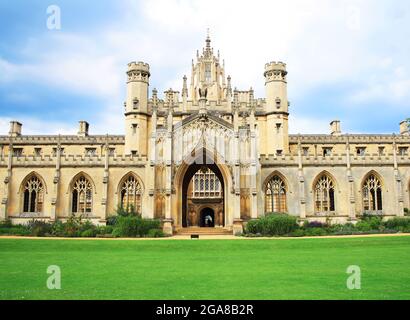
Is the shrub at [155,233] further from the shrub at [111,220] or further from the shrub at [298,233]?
the shrub at [298,233]

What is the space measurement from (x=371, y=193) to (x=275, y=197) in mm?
9666

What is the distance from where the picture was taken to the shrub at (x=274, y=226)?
3123 cm

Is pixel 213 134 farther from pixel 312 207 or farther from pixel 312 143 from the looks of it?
pixel 312 143

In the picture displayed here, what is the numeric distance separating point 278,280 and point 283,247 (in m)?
11.3

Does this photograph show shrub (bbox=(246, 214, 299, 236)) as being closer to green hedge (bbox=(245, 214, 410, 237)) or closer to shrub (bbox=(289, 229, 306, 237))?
green hedge (bbox=(245, 214, 410, 237))

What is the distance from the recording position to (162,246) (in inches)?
877

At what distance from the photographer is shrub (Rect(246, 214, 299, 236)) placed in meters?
31.2

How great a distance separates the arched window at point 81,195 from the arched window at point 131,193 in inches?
129

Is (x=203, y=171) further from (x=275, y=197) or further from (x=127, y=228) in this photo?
(x=127, y=228)

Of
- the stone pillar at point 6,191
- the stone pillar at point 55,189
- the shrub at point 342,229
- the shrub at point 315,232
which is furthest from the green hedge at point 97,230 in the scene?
the shrub at point 342,229

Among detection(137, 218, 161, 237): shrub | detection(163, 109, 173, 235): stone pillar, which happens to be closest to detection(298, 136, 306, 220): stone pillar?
detection(163, 109, 173, 235): stone pillar

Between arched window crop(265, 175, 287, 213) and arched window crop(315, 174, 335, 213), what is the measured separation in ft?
10.9
